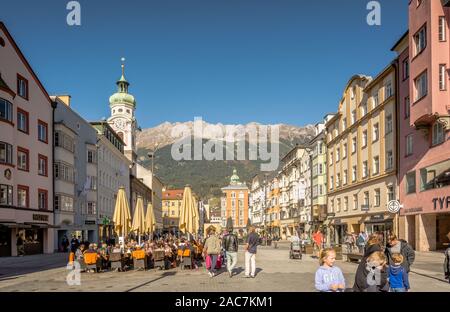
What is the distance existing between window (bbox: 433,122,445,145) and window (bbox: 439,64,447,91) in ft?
8.17

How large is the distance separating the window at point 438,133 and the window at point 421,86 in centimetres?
205

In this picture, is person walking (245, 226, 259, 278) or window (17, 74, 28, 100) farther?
window (17, 74, 28, 100)

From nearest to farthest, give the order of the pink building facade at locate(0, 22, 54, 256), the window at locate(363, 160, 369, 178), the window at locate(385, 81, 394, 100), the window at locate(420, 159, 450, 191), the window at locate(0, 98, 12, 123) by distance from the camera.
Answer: the window at locate(420, 159, 450, 191) < the window at locate(0, 98, 12, 123) < the pink building facade at locate(0, 22, 54, 256) < the window at locate(385, 81, 394, 100) < the window at locate(363, 160, 369, 178)

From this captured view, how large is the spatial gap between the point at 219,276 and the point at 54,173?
29768 millimetres

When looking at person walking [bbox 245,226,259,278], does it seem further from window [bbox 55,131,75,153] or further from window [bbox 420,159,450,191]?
window [bbox 55,131,75,153]

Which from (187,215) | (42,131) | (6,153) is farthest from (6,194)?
(187,215)

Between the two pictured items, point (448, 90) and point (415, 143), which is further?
point (415, 143)

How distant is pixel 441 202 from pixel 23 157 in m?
30.0

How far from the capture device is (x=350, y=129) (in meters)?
50.3

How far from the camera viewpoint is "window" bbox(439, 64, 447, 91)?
29.4 metres

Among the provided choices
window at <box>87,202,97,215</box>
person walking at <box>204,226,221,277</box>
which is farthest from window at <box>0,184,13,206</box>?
person walking at <box>204,226,221,277</box>

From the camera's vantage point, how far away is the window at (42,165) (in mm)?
41094
